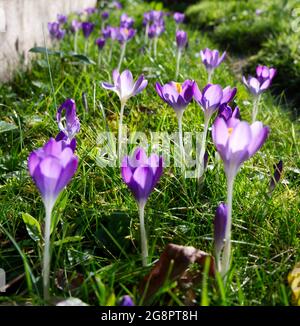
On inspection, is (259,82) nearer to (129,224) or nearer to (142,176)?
(129,224)

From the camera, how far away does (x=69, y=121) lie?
1.59 metres

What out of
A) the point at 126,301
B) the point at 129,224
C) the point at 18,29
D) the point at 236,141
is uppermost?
the point at 236,141

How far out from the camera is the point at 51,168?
1071mm

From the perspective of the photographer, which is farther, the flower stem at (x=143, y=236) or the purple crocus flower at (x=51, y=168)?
the flower stem at (x=143, y=236)

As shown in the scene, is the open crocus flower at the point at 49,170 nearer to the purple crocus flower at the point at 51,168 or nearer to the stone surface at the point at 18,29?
the purple crocus flower at the point at 51,168

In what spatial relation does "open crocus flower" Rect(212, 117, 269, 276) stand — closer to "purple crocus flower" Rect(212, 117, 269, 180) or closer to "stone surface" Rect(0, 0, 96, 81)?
"purple crocus flower" Rect(212, 117, 269, 180)

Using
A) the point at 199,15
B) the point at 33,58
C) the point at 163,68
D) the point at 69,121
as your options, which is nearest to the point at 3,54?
the point at 33,58

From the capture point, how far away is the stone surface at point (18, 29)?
9.50 ft

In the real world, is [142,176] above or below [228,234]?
above

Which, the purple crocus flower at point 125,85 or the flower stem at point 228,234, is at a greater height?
the purple crocus flower at point 125,85

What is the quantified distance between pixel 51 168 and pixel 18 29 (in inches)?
88.1

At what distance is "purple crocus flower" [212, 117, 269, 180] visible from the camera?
3.63 feet

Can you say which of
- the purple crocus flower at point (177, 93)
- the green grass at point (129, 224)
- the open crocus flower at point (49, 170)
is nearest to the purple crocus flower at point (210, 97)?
the purple crocus flower at point (177, 93)

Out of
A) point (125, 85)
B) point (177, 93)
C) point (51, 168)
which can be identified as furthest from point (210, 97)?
point (51, 168)
